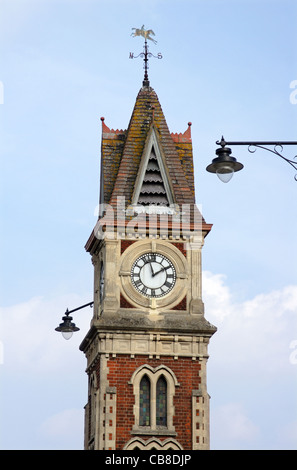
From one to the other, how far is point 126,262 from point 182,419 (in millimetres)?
6529

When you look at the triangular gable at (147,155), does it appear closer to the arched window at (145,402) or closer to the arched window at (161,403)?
the arched window at (145,402)

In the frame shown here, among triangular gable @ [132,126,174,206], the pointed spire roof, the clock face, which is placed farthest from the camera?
the pointed spire roof

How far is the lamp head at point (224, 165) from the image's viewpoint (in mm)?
34938

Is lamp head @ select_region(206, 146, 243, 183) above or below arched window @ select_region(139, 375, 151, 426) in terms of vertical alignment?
below

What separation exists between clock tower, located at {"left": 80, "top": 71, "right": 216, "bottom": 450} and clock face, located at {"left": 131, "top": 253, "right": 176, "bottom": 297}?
4 cm

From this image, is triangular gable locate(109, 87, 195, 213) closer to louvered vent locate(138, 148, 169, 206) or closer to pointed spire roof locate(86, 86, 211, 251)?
pointed spire roof locate(86, 86, 211, 251)

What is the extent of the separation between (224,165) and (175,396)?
20423mm

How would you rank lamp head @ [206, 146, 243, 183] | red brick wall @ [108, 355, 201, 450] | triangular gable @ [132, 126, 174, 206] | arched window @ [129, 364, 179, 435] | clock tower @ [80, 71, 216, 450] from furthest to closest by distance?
triangular gable @ [132, 126, 174, 206]
clock tower @ [80, 71, 216, 450]
arched window @ [129, 364, 179, 435]
red brick wall @ [108, 355, 201, 450]
lamp head @ [206, 146, 243, 183]

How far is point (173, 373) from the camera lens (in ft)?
177

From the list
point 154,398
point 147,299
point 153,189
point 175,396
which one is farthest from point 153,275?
point 154,398

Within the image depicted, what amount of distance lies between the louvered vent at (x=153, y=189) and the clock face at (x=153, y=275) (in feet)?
7.47

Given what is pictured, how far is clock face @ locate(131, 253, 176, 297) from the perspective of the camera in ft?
181

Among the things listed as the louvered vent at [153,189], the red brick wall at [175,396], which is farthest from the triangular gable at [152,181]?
the red brick wall at [175,396]

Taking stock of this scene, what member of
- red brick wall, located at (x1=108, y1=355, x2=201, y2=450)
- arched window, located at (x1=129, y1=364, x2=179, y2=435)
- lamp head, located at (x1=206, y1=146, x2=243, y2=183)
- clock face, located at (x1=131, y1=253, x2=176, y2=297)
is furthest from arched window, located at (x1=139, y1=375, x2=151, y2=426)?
lamp head, located at (x1=206, y1=146, x2=243, y2=183)
